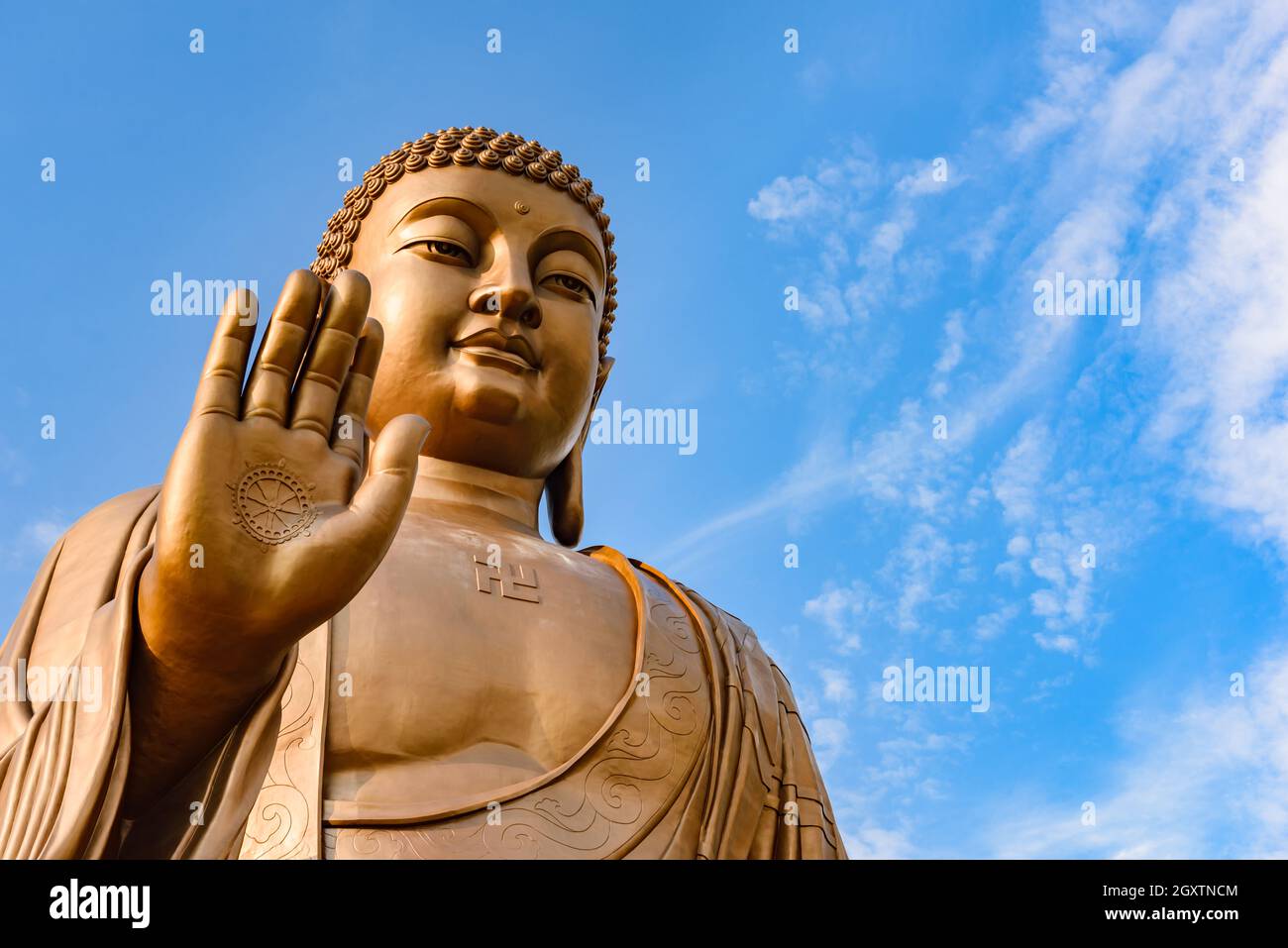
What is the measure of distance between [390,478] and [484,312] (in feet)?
9.37

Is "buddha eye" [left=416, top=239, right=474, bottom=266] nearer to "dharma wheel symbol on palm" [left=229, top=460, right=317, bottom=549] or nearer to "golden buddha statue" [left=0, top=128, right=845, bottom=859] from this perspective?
"golden buddha statue" [left=0, top=128, right=845, bottom=859]

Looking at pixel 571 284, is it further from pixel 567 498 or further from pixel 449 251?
pixel 567 498

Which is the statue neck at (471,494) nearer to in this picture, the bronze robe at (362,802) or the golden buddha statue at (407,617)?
the golden buddha statue at (407,617)

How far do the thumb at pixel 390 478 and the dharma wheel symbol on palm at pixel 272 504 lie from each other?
14 cm

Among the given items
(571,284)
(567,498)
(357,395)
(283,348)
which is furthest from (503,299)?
(283,348)

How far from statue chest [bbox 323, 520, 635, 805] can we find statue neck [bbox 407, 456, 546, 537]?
0.32 metres

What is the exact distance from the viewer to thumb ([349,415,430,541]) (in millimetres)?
4707

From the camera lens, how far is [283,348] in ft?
16.1

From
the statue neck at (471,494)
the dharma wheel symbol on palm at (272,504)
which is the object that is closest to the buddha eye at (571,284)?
the statue neck at (471,494)

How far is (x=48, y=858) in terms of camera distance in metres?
4.93

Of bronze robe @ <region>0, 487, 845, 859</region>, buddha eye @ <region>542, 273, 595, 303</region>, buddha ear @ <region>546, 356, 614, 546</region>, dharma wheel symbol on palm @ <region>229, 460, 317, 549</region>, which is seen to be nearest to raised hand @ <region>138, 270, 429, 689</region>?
dharma wheel symbol on palm @ <region>229, 460, 317, 549</region>

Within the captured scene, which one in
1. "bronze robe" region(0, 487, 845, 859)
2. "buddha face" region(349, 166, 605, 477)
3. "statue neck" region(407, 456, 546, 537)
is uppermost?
"buddha face" region(349, 166, 605, 477)

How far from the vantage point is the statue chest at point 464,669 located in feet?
21.0
